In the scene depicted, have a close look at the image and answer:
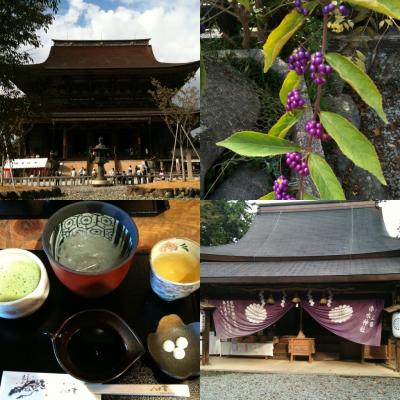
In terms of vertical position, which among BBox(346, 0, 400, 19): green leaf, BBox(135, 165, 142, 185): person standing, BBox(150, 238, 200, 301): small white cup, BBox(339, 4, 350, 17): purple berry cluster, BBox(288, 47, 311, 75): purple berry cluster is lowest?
BBox(150, 238, 200, 301): small white cup

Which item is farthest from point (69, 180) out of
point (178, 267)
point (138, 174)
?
point (178, 267)

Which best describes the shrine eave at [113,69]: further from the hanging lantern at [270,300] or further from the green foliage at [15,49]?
the hanging lantern at [270,300]

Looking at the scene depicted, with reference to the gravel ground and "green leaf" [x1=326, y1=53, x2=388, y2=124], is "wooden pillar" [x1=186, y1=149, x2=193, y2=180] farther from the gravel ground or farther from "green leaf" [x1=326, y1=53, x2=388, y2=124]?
the gravel ground

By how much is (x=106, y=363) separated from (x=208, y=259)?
20.4 inches

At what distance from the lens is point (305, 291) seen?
6.01 ft

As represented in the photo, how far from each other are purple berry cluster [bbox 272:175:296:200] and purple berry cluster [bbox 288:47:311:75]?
33 centimetres

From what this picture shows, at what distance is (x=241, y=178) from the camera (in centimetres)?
173

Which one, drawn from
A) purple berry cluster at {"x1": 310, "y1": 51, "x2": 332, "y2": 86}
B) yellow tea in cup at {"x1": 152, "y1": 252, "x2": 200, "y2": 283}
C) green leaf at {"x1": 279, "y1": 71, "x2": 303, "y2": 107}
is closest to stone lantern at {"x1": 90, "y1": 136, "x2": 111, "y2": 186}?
yellow tea in cup at {"x1": 152, "y1": 252, "x2": 200, "y2": 283}

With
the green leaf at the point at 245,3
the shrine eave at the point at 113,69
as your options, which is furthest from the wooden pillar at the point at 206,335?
the green leaf at the point at 245,3

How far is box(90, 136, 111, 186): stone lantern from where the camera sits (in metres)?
1.88

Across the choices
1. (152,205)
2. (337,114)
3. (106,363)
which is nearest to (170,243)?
(152,205)

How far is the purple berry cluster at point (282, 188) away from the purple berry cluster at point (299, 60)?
334 millimetres

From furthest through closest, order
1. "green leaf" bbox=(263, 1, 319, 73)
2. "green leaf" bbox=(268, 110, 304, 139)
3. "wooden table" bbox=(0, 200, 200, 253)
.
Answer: "wooden table" bbox=(0, 200, 200, 253) → "green leaf" bbox=(268, 110, 304, 139) → "green leaf" bbox=(263, 1, 319, 73)

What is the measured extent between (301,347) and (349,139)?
31.1 inches
